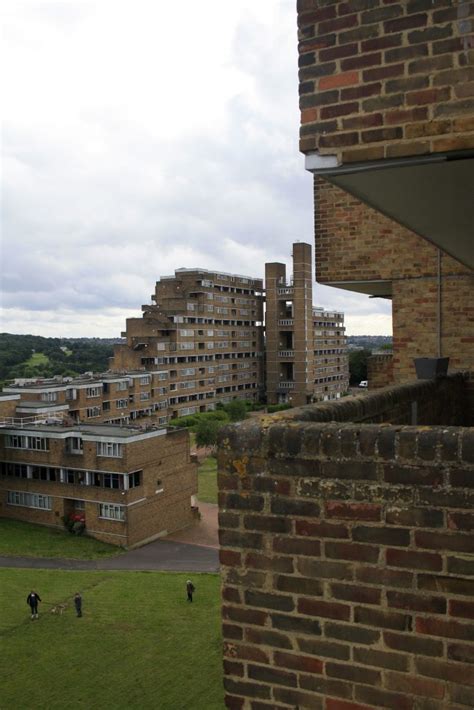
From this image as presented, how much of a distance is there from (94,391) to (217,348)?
91.1ft

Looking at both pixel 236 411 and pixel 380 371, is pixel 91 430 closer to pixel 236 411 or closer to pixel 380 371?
pixel 380 371

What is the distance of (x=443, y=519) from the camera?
3.00 meters

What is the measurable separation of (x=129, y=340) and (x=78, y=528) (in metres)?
33.8

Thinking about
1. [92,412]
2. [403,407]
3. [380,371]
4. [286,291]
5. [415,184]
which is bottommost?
[92,412]

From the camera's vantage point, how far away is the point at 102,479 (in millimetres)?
31516

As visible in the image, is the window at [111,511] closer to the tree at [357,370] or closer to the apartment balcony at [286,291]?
the apartment balcony at [286,291]

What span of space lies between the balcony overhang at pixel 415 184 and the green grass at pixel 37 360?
12196 cm

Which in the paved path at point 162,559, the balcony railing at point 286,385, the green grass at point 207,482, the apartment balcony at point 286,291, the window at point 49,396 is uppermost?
the apartment balcony at point 286,291

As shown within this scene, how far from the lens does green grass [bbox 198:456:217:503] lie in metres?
39.8

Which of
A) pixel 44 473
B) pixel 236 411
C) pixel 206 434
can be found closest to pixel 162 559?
pixel 44 473

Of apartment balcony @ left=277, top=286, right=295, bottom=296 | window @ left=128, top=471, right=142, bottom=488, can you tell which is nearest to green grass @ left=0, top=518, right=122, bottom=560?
window @ left=128, top=471, right=142, bottom=488

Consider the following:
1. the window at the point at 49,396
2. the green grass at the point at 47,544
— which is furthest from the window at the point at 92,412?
the green grass at the point at 47,544

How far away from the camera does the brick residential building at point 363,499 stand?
303 centimetres

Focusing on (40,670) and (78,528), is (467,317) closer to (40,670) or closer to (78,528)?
(40,670)
